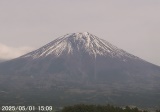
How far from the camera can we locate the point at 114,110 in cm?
9550

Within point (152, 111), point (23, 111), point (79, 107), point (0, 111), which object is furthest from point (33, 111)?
point (79, 107)

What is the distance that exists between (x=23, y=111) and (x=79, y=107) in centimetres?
8631

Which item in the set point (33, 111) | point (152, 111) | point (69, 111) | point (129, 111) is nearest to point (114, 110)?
point (129, 111)

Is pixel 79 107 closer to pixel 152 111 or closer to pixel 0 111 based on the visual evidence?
pixel 0 111

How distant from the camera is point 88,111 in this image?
9969 centimetres

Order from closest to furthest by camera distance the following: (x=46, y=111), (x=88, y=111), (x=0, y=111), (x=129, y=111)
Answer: (x=129, y=111), (x=88, y=111), (x=0, y=111), (x=46, y=111)

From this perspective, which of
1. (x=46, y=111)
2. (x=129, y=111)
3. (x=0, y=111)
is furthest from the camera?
(x=46, y=111)

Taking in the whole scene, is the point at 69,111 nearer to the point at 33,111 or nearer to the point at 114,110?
the point at 114,110

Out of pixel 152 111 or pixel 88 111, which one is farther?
pixel 152 111

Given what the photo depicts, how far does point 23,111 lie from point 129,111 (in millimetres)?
102264

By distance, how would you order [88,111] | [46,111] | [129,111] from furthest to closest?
[46,111], [88,111], [129,111]

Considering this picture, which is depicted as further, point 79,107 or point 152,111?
point 152,111

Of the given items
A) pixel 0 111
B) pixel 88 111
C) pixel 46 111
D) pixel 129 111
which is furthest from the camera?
pixel 46 111

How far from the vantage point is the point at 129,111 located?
296 ft
